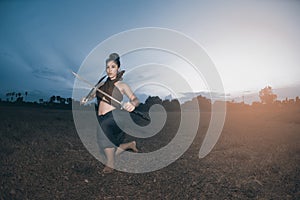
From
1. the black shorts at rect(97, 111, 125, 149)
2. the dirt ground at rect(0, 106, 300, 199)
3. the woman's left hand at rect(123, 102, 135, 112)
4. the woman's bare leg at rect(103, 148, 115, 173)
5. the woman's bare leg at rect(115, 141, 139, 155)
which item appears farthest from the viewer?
the woman's bare leg at rect(115, 141, 139, 155)

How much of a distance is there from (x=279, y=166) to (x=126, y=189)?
4.27m

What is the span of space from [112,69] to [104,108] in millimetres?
934

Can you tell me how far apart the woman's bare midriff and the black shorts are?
74mm

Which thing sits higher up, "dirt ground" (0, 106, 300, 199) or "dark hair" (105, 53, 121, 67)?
"dark hair" (105, 53, 121, 67)

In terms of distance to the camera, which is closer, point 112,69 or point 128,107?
point 128,107

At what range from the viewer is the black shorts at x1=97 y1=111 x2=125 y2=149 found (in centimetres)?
521

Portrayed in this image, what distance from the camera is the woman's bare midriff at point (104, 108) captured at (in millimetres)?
5297

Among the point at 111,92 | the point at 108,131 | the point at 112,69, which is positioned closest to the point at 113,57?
the point at 112,69

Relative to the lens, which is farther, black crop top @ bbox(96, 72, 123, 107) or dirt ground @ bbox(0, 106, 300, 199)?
black crop top @ bbox(96, 72, 123, 107)

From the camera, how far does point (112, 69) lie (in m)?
5.33

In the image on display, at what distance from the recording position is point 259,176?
211 inches

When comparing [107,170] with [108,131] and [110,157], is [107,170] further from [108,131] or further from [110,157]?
[108,131]

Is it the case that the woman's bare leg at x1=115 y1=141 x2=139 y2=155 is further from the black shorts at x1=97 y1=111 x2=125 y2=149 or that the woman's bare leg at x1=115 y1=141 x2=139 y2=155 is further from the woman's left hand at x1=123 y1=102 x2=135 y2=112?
the woman's left hand at x1=123 y1=102 x2=135 y2=112

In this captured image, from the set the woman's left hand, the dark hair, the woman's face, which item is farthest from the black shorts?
the dark hair
